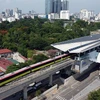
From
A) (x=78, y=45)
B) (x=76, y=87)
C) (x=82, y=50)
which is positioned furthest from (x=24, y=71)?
(x=78, y=45)

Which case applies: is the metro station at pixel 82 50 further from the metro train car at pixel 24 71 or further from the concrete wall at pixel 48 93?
the concrete wall at pixel 48 93

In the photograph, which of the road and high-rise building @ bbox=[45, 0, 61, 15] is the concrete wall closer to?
the road

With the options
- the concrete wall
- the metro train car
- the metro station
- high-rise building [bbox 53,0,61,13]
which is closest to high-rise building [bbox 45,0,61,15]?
high-rise building [bbox 53,0,61,13]

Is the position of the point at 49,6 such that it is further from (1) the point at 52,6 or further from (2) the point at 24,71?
(2) the point at 24,71

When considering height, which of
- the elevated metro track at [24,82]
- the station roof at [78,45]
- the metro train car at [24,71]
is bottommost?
the elevated metro track at [24,82]

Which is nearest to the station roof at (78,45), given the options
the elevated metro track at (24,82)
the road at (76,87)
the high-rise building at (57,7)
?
the elevated metro track at (24,82)

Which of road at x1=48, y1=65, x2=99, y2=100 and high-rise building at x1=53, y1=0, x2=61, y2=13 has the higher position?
high-rise building at x1=53, y1=0, x2=61, y2=13

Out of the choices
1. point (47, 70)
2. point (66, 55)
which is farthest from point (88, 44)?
point (47, 70)

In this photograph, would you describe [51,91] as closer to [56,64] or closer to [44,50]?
[56,64]
